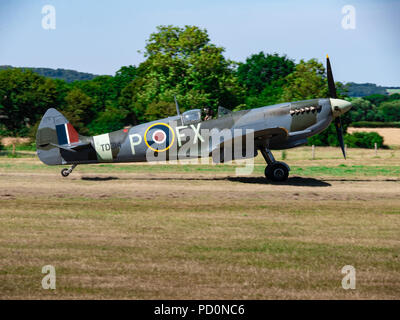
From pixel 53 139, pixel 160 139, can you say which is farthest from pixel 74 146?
pixel 160 139

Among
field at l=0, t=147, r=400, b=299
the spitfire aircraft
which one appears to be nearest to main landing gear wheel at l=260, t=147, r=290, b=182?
the spitfire aircraft

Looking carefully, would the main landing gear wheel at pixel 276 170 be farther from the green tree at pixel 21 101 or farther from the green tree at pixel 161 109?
the green tree at pixel 21 101

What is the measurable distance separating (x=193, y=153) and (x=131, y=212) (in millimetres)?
5472

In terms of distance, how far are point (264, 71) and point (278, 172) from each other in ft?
256

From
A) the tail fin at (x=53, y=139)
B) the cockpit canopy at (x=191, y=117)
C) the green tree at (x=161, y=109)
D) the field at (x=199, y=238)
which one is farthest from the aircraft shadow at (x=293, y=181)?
the green tree at (x=161, y=109)

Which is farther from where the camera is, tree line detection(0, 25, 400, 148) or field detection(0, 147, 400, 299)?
tree line detection(0, 25, 400, 148)

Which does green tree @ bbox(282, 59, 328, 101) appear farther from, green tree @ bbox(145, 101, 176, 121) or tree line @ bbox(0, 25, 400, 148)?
green tree @ bbox(145, 101, 176, 121)

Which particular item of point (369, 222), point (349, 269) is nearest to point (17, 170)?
point (369, 222)

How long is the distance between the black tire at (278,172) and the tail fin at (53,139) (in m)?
6.55

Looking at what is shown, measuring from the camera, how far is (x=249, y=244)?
8.41 m

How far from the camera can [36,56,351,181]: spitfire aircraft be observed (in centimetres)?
1612

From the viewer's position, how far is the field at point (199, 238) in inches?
245

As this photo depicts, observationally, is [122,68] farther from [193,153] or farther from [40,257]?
[40,257]

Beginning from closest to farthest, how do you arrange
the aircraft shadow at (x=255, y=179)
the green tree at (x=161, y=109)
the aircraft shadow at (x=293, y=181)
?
1. the aircraft shadow at (x=293, y=181)
2. the aircraft shadow at (x=255, y=179)
3. the green tree at (x=161, y=109)
